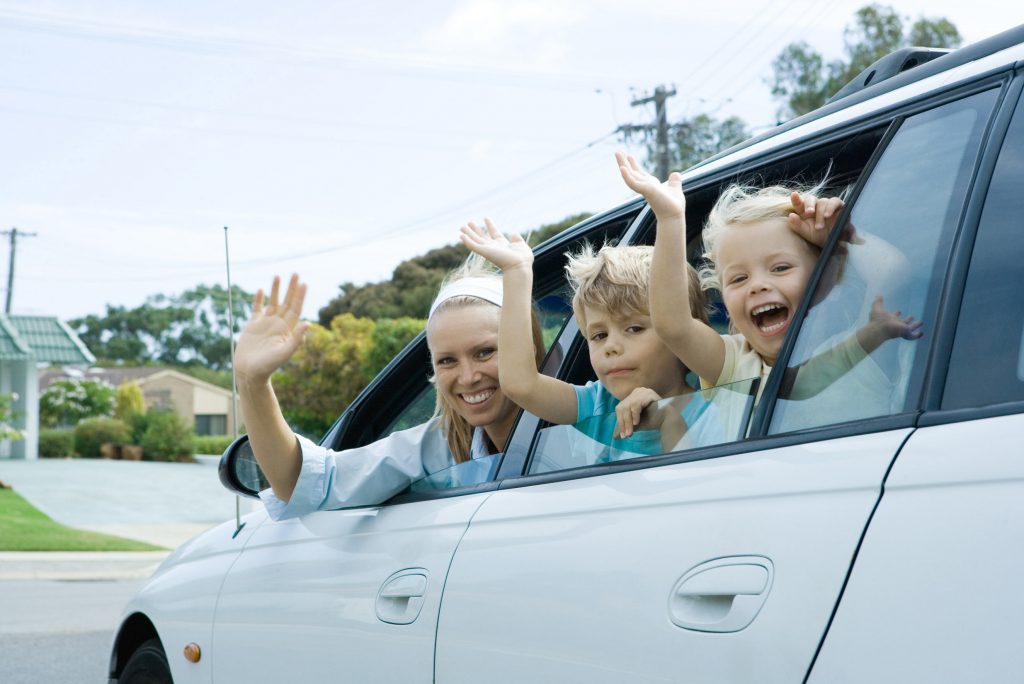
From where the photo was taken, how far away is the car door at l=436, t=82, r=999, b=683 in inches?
55.7

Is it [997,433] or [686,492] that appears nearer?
[997,433]

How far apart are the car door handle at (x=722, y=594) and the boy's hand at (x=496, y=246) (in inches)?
39.4

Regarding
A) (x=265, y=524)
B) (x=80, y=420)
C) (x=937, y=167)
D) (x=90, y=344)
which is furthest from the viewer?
(x=90, y=344)

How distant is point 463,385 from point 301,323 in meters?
0.43

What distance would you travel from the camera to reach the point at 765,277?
2.02 meters

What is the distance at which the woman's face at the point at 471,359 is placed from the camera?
2711mm

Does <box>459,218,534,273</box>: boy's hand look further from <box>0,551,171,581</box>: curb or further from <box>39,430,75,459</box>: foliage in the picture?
<box>39,430,75,459</box>: foliage

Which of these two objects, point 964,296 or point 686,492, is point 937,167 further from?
point 686,492

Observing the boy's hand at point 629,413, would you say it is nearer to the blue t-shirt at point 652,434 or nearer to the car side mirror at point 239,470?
the blue t-shirt at point 652,434

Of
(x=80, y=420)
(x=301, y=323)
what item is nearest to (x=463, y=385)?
(x=301, y=323)

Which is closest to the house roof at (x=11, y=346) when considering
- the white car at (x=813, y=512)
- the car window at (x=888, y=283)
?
the white car at (x=813, y=512)

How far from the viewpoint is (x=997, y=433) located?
127cm

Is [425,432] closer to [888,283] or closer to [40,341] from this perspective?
[888,283]

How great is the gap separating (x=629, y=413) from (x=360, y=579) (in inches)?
29.2
